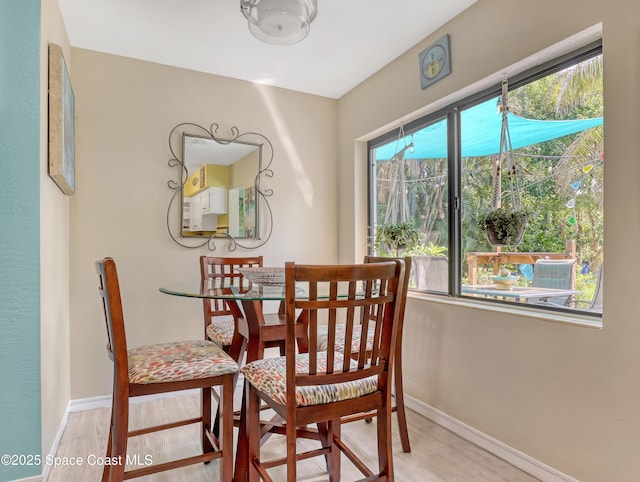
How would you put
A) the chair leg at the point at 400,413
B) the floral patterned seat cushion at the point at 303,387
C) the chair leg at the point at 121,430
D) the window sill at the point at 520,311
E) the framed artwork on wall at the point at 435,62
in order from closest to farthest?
the floral patterned seat cushion at the point at 303,387, the chair leg at the point at 121,430, the window sill at the point at 520,311, the chair leg at the point at 400,413, the framed artwork on wall at the point at 435,62

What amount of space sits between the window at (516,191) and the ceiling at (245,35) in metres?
0.57

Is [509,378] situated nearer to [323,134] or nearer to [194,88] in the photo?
[323,134]

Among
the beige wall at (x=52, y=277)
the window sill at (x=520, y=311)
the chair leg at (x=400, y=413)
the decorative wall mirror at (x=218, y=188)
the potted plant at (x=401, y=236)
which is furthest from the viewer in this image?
the decorative wall mirror at (x=218, y=188)

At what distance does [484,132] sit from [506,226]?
689 mm

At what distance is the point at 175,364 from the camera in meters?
1.57

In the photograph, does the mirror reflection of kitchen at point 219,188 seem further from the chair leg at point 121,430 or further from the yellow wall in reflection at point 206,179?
the chair leg at point 121,430

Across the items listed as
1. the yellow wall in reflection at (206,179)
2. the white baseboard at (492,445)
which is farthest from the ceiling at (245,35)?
the white baseboard at (492,445)

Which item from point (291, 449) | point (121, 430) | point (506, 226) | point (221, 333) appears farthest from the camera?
point (221, 333)

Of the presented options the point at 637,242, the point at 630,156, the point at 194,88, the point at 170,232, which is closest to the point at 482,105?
the point at 630,156

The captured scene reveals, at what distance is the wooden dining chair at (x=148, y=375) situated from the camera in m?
1.43

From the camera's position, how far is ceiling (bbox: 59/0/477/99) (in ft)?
7.31

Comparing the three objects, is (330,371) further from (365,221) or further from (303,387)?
(365,221)

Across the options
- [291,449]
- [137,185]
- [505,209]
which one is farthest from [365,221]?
[291,449]

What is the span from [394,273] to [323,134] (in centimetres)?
242
